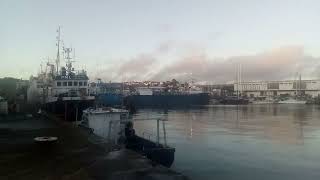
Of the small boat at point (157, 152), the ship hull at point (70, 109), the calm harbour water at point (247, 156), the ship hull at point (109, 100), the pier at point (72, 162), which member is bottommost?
the calm harbour water at point (247, 156)

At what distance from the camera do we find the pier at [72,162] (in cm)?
1622

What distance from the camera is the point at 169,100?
167125 mm

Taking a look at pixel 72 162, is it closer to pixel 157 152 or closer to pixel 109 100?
pixel 157 152

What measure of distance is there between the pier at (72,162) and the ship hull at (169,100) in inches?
5050

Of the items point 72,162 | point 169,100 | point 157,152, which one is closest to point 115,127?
point 157,152

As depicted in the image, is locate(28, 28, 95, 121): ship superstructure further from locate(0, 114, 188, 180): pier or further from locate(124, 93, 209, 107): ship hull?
locate(124, 93, 209, 107): ship hull

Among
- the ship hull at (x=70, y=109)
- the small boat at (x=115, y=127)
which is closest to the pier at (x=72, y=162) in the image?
the small boat at (x=115, y=127)

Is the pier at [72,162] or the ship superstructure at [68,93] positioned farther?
the ship superstructure at [68,93]

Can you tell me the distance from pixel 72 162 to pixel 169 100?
488 feet

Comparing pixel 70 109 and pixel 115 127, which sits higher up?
pixel 70 109

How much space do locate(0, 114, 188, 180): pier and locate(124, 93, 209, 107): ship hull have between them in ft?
421

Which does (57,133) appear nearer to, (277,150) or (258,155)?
(258,155)

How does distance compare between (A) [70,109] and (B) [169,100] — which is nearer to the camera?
(A) [70,109]

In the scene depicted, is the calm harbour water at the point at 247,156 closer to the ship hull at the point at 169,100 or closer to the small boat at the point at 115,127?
the small boat at the point at 115,127
